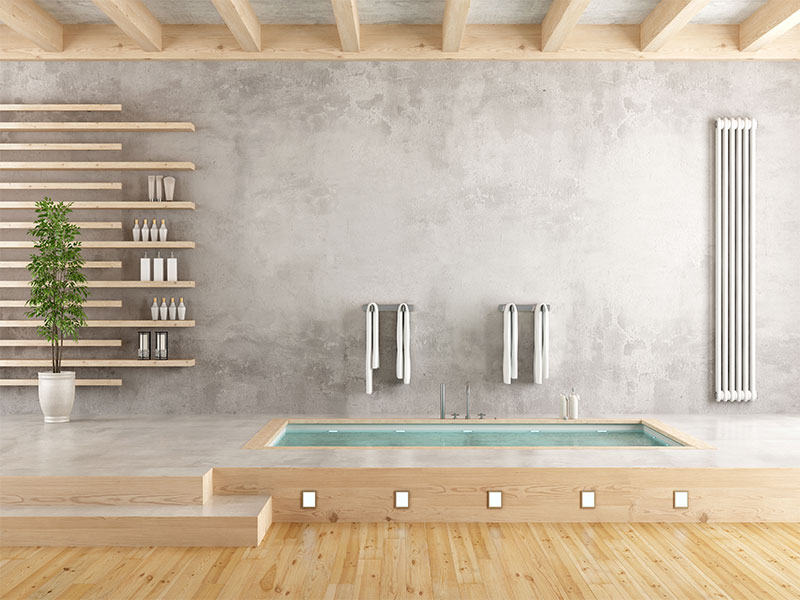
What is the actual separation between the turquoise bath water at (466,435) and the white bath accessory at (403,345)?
44cm

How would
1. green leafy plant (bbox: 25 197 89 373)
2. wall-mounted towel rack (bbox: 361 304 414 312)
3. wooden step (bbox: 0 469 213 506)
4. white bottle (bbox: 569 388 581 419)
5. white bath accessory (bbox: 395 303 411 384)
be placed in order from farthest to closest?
1. wall-mounted towel rack (bbox: 361 304 414 312)
2. white bath accessory (bbox: 395 303 411 384)
3. white bottle (bbox: 569 388 581 419)
4. green leafy plant (bbox: 25 197 89 373)
5. wooden step (bbox: 0 469 213 506)

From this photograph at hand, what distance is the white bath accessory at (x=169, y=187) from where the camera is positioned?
5.94 metres

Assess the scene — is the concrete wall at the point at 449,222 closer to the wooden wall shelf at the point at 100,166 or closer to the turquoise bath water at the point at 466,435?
the wooden wall shelf at the point at 100,166

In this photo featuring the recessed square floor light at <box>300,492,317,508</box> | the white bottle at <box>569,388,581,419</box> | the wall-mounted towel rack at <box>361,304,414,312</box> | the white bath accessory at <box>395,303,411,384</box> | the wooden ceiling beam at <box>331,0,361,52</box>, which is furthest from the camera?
the wall-mounted towel rack at <box>361,304,414,312</box>

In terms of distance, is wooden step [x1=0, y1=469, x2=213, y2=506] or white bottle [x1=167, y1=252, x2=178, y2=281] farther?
white bottle [x1=167, y1=252, x2=178, y2=281]

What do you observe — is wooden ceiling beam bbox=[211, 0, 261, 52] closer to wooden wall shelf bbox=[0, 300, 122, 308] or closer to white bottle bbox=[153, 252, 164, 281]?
white bottle bbox=[153, 252, 164, 281]

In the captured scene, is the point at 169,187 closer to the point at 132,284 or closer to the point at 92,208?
the point at 92,208

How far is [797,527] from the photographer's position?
4055 mm

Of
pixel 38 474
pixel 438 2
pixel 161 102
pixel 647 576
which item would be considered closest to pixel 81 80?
pixel 161 102

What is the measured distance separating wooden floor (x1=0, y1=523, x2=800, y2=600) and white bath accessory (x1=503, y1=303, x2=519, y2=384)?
6.28 ft

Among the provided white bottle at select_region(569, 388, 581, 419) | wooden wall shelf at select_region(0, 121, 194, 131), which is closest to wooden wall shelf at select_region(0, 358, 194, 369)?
wooden wall shelf at select_region(0, 121, 194, 131)

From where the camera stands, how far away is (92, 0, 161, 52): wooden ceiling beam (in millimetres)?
5101

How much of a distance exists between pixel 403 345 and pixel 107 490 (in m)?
2.58

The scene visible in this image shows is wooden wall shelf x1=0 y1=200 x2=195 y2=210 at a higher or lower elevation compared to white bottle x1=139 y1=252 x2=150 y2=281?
higher
